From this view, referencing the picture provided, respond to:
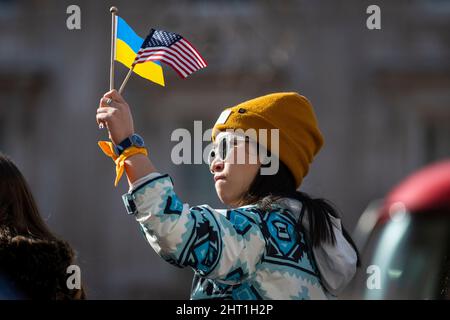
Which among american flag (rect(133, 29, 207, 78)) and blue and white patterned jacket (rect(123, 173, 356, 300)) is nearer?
blue and white patterned jacket (rect(123, 173, 356, 300))

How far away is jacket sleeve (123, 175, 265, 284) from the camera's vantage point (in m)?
3.03

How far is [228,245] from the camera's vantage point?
10.2ft

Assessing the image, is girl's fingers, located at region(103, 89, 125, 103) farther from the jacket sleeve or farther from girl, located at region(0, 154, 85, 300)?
girl, located at region(0, 154, 85, 300)

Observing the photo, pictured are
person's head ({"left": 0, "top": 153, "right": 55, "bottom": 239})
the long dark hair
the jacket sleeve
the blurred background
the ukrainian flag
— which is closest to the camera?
the jacket sleeve

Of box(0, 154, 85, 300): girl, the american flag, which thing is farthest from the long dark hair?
box(0, 154, 85, 300): girl

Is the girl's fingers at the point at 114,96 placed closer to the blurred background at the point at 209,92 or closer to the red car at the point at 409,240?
the red car at the point at 409,240

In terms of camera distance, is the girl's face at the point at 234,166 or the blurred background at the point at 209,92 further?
the blurred background at the point at 209,92

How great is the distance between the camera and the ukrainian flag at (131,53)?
3537mm

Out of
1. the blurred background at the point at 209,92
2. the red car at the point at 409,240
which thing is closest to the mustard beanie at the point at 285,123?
the red car at the point at 409,240

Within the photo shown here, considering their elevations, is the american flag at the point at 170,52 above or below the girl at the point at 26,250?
above

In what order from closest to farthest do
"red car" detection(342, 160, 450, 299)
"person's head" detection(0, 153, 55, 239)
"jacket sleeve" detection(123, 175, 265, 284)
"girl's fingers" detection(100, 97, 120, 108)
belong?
"jacket sleeve" detection(123, 175, 265, 284) → "girl's fingers" detection(100, 97, 120, 108) → "person's head" detection(0, 153, 55, 239) → "red car" detection(342, 160, 450, 299)

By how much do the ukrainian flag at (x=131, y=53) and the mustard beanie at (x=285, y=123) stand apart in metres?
0.28

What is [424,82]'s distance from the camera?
16.5m
